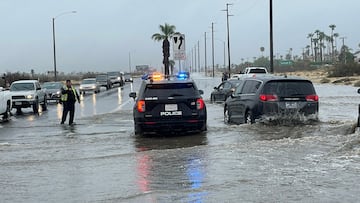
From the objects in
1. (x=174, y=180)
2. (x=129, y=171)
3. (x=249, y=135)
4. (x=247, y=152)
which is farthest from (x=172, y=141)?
(x=174, y=180)

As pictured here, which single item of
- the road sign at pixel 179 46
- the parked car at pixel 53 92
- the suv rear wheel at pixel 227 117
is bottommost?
the suv rear wheel at pixel 227 117

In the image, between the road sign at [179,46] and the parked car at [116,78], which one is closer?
the road sign at [179,46]

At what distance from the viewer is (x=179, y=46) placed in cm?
2092

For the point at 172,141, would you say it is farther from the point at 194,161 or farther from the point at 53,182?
the point at 53,182

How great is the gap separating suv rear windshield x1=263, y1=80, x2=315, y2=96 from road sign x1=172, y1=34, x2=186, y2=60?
6.73 metres

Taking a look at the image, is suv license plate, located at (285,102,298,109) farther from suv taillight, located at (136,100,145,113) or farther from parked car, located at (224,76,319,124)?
suv taillight, located at (136,100,145,113)

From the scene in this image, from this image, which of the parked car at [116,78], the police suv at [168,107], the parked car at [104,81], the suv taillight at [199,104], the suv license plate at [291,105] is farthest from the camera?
the parked car at [116,78]

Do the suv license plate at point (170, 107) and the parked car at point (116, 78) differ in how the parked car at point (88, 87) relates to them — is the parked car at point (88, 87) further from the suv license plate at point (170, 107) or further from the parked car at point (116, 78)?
the suv license plate at point (170, 107)

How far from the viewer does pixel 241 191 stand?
739 centimetres

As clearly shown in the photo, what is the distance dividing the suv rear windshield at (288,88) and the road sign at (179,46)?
6.73 metres

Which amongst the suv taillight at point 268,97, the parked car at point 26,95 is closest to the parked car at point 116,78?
the parked car at point 26,95

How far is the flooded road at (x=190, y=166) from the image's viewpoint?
24.1 feet

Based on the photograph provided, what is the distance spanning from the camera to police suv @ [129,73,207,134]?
44.4 ft

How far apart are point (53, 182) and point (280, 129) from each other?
7388 millimetres
